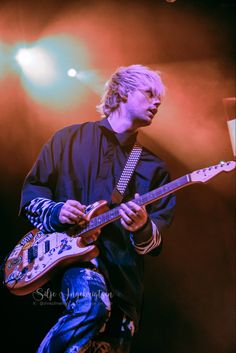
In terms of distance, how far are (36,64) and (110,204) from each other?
1205mm

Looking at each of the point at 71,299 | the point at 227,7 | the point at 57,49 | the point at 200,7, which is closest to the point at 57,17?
the point at 57,49

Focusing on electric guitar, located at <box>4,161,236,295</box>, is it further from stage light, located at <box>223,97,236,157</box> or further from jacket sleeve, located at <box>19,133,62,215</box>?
stage light, located at <box>223,97,236,157</box>

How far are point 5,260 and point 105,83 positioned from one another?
1308mm

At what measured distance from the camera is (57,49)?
113 inches

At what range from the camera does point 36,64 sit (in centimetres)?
284

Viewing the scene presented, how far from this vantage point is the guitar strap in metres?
2.31

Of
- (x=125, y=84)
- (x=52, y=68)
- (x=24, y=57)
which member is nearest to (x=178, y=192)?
(x=125, y=84)

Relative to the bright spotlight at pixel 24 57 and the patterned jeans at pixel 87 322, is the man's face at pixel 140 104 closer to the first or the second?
Answer: the bright spotlight at pixel 24 57

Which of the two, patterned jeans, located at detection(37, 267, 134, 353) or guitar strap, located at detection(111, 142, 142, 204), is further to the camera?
guitar strap, located at detection(111, 142, 142, 204)

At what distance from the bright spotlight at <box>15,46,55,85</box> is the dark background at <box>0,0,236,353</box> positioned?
0.11 meters

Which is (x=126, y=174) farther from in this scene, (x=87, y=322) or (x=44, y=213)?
(x=87, y=322)

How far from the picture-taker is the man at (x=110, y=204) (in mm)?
2090

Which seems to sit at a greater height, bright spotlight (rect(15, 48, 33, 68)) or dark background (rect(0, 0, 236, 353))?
bright spotlight (rect(15, 48, 33, 68))

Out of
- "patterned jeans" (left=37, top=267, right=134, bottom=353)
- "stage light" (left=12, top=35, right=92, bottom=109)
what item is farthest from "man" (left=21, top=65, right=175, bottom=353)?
"stage light" (left=12, top=35, right=92, bottom=109)
